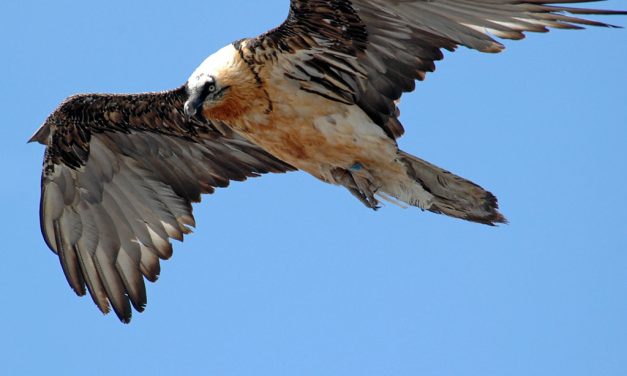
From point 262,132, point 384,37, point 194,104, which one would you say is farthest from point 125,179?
point 384,37

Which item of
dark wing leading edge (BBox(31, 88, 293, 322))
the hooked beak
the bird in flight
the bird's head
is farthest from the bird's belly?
dark wing leading edge (BBox(31, 88, 293, 322))

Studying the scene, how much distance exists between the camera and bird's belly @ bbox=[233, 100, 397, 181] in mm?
11312

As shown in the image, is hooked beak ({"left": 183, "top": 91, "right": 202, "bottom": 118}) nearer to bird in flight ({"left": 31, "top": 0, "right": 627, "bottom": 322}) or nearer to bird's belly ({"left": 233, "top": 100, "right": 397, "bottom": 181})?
bird in flight ({"left": 31, "top": 0, "right": 627, "bottom": 322})

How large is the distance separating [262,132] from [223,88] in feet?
1.75

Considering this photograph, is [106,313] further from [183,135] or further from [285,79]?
[285,79]

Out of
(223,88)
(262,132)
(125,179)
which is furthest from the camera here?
(125,179)

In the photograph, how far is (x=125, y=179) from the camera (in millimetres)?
13148

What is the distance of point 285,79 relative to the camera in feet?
36.9

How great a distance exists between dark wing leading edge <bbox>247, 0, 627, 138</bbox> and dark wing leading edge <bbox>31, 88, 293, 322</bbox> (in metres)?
1.76

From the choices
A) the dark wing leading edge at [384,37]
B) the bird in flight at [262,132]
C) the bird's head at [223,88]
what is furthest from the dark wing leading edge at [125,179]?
the dark wing leading edge at [384,37]

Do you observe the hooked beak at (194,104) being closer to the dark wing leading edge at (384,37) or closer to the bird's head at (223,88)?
the bird's head at (223,88)

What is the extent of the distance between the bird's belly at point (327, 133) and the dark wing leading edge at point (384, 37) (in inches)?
4.8

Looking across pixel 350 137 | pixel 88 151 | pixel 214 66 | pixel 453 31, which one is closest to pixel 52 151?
pixel 88 151

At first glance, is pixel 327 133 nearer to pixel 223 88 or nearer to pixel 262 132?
pixel 262 132
